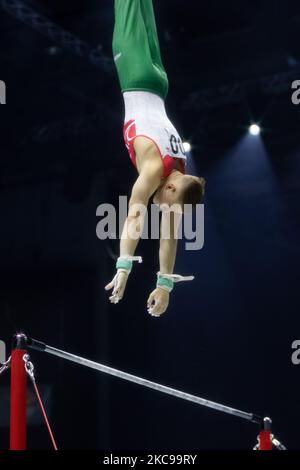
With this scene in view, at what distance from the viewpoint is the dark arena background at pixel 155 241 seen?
824 centimetres

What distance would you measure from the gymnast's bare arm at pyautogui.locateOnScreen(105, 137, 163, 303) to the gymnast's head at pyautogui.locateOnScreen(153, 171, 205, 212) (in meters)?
0.06

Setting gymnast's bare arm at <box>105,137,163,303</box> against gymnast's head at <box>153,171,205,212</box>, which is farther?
gymnast's head at <box>153,171,205,212</box>

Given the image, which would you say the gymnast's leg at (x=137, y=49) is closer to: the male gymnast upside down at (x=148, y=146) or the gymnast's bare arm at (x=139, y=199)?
the male gymnast upside down at (x=148, y=146)

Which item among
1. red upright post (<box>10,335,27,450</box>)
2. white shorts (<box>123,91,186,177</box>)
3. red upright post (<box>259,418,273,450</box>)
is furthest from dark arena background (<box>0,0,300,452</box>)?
red upright post (<box>10,335,27,450</box>)

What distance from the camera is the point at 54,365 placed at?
9023 mm

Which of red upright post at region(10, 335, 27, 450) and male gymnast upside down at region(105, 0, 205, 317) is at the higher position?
male gymnast upside down at region(105, 0, 205, 317)

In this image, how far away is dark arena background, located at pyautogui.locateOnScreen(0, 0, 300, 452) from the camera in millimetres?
8242

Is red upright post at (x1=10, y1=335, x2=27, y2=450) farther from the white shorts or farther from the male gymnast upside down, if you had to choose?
the white shorts

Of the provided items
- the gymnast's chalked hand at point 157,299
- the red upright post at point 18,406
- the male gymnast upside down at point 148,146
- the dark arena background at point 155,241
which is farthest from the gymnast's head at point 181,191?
the dark arena background at point 155,241

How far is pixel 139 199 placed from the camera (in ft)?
13.1

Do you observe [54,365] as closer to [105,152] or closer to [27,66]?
[105,152]

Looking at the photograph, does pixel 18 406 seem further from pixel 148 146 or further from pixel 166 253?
pixel 148 146

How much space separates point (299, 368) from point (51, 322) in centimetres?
291

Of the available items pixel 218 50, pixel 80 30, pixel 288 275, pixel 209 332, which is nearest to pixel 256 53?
pixel 218 50
